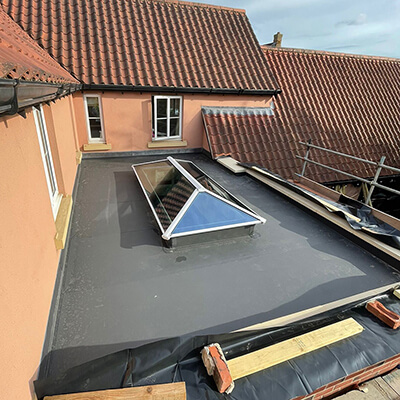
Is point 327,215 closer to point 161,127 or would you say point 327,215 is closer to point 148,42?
point 161,127

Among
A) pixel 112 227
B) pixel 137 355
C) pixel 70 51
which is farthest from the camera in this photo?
pixel 70 51

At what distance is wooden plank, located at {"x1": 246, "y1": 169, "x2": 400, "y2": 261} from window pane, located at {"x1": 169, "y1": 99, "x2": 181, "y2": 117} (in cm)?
337

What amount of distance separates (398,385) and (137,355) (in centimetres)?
283

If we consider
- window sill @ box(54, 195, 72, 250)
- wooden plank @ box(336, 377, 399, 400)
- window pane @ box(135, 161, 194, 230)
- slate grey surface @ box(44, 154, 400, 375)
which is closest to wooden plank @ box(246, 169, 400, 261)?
slate grey surface @ box(44, 154, 400, 375)

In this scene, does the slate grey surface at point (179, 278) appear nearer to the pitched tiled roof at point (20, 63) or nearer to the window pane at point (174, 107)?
the pitched tiled roof at point (20, 63)

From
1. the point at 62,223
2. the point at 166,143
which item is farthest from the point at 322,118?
the point at 62,223

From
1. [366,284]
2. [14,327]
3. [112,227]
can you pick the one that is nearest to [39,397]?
[14,327]

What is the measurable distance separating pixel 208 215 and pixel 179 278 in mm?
1107

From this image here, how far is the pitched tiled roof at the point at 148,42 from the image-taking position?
7.11 m

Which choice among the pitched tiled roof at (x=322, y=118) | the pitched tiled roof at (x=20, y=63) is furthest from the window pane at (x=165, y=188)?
the pitched tiled roof at (x=322, y=118)

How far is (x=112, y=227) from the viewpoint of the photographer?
13.8ft

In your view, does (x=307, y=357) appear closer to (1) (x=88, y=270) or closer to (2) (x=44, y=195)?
(1) (x=88, y=270)

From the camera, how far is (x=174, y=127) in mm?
8523

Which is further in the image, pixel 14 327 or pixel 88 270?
pixel 88 270
